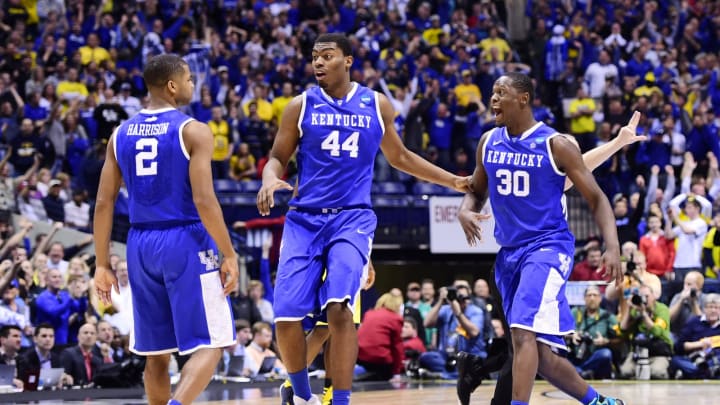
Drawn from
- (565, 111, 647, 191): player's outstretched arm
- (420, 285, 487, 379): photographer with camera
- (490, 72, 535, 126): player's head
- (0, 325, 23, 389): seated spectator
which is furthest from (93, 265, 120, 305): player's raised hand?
(420, 285, 487, 379): photographer with camera

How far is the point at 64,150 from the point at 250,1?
634 cm

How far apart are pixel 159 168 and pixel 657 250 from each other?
11275mm

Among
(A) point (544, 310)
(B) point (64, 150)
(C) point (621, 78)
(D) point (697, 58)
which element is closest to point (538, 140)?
(A) point (544, 310)

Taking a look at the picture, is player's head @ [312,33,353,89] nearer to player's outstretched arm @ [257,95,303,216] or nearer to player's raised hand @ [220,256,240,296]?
player's outstretched arm @ [257,95,303,216]

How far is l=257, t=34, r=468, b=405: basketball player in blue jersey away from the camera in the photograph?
7168 millimetres

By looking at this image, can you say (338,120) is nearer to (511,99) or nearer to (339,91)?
(339,91)

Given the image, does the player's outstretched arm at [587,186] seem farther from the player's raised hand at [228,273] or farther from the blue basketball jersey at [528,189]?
the player's raised hand at [228,273]

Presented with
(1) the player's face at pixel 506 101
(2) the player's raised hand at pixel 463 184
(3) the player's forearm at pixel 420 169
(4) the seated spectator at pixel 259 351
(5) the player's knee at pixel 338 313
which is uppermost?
(1) the player's face at pixel 506 101

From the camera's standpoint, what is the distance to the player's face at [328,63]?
7.55 m

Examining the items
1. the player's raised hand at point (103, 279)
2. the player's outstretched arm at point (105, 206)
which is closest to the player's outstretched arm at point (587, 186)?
the player's outstretched arm at point (105, 206)

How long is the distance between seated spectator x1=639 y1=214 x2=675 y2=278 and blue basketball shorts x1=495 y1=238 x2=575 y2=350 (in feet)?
31.4

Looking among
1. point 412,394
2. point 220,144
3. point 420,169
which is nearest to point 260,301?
point 220,144

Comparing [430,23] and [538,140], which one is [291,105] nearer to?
[538,140]

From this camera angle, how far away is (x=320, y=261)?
290 inches
